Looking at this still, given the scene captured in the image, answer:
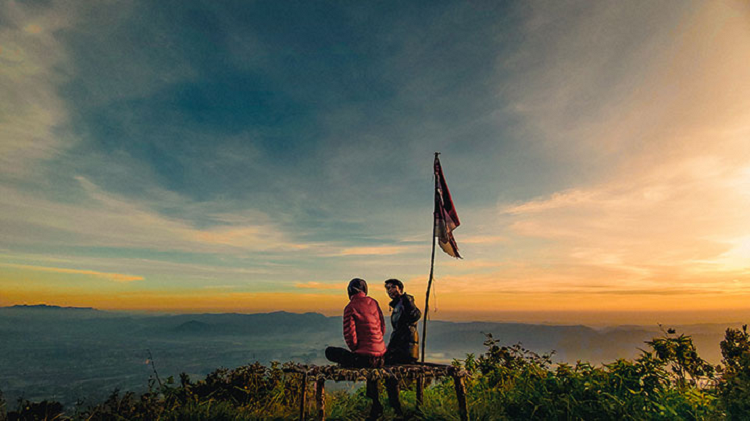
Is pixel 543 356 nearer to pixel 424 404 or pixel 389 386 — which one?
pixel 424 404

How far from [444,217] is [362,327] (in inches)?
169

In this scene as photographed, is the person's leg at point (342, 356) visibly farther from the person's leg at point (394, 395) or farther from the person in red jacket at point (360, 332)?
the person's leg at point (394, 395)

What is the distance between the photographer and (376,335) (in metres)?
5.66

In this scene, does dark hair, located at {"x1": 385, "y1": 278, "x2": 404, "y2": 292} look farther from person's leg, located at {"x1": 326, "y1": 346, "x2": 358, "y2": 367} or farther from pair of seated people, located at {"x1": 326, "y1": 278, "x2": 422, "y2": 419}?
person's leg, located at {"x1": 326, "y1": 346, "x2": 358, "y2": 367}

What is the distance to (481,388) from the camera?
6.92 metres

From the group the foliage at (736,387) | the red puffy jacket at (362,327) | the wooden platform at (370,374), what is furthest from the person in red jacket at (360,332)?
the foliage at (736,387)

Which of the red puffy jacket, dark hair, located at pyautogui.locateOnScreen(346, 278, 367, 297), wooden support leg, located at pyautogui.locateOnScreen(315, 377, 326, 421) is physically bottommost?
wooden support leg, located at pyautogui.locateOnScreen(315, 377, 326, 421)

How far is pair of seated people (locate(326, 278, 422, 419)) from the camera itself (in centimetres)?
554

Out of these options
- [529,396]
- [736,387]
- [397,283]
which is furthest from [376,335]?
[736,387]

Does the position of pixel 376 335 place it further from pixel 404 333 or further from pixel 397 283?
pixel 397 283

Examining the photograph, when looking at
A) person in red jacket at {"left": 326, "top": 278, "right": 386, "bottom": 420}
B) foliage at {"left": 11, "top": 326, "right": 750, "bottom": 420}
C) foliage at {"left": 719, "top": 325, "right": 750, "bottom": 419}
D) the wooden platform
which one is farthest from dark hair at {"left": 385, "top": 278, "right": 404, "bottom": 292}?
foliage at {"left": 719, "top": 325, "right": 750, "bottom": 419}

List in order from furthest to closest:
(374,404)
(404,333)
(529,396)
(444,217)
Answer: (444,217)
(404,333)
(374,404)
(529,396)

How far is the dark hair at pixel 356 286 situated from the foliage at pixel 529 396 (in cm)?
218

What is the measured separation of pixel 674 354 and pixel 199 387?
806 centimetres
